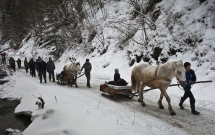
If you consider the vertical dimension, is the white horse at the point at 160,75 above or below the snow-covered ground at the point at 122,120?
above

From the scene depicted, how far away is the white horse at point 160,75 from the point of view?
6.11 metres

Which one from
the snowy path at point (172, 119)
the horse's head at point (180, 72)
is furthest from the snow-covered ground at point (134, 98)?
the horse's head at point (180, 72)

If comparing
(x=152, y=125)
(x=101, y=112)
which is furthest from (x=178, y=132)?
(x=101, y=112)

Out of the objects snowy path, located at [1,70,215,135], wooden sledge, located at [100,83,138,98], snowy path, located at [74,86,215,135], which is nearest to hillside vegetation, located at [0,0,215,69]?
wooden sledge, located at [100,83,138,98]

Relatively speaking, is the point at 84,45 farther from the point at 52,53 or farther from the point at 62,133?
the point at 62,133

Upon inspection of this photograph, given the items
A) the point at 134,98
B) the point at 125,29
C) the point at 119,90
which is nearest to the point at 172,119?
the point at 119,90

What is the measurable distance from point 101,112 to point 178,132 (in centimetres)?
221

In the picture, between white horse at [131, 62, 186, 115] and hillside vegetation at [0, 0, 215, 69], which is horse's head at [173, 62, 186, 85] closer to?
white horse at [131, 62, 186, 115]

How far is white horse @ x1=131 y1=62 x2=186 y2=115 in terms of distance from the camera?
20.1ft

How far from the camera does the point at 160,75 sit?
6719 millimetres

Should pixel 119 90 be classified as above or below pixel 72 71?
below

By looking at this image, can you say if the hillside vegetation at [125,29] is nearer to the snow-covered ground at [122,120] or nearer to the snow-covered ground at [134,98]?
the snow-covered ground at [134,98]

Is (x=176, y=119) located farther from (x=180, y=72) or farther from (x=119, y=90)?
(x=119, y=90)

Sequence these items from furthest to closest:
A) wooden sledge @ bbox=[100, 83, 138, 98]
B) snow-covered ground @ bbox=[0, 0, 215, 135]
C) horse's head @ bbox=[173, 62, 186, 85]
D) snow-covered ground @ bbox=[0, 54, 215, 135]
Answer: wooden sledge @ bbox=[100, 83, 138, 98] → horse's head @ bbox=[173, 62, 186, 85] → snow-covered ground @ bbox=[0, 0, 215, 135] → snow-covered ground @ bbox=[0, 54, 215, 135]
